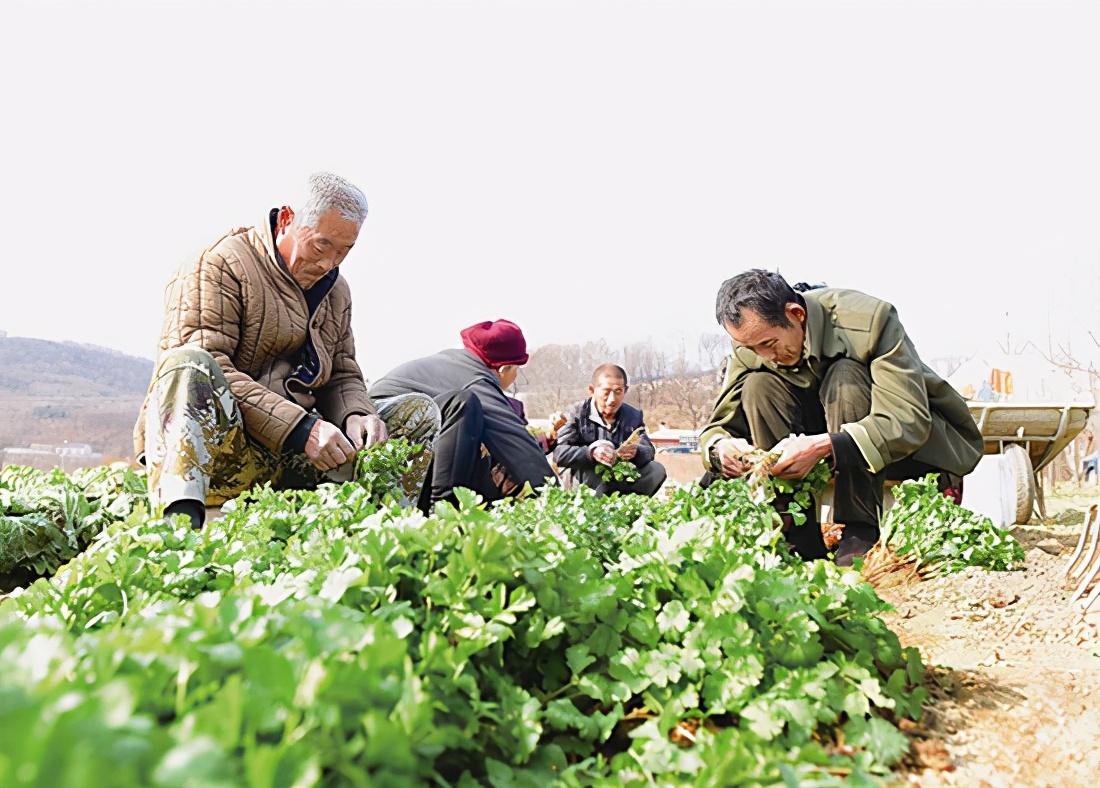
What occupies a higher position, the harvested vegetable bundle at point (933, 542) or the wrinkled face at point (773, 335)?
the wrinkled face at point (773, 335)

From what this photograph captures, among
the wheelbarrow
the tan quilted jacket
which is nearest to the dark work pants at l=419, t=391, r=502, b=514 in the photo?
the tan quilted jacket

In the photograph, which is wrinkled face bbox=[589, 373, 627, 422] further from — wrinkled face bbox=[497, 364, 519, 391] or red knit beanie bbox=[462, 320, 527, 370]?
red knit beanie bbox=[462, 320, 527, 370]

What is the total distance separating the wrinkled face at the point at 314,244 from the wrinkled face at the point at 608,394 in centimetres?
341

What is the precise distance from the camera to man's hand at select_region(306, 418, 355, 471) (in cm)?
Result: 334

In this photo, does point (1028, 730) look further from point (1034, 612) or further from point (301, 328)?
point (301, 328)

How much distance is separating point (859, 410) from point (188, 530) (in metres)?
2.74

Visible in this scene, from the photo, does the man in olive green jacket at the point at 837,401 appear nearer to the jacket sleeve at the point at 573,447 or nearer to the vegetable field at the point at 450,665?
the vegetable field at the point at 450,665

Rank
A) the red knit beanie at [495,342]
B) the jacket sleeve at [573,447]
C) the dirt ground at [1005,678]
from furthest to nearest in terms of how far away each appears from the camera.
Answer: the jacket sleeve at [573,447] → the red knit beanie at [495,342] → the dirt ground at [1005,678]

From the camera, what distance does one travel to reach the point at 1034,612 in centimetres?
267

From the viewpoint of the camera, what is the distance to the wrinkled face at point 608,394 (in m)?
6.72

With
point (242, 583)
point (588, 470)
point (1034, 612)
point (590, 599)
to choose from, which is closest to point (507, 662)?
point (590, 599)

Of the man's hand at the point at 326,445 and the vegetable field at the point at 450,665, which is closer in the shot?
the vegetable field at the point at 450,665

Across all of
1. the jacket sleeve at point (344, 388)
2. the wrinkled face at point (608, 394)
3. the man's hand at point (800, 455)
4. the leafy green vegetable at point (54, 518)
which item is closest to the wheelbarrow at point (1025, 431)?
the wrinkled face at point (608, 394)

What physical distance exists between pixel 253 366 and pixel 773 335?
2.20 meters
